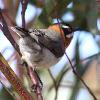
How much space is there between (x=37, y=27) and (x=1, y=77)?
40 centimetres

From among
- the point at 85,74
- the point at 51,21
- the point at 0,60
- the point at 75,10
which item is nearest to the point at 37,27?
the point at 51,21

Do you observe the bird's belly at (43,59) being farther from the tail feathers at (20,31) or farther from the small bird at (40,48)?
the tail feathers at (20,31)

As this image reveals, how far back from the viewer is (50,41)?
4.86 ft

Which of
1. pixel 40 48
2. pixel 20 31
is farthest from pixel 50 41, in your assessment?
pixel 20 31

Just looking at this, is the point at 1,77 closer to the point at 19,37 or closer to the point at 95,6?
the point at 19,37

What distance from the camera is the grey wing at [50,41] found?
1.41 meters

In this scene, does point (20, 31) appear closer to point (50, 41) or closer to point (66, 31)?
point (50, 41)

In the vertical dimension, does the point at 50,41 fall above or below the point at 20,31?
below

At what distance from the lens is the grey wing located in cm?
141

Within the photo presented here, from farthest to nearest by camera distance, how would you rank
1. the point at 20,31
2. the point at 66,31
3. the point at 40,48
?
the point at 66,31, the point at 40,48, the point at 20,31

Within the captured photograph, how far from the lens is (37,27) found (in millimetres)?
1514

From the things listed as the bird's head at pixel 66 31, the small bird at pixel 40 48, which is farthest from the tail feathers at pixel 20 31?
the bird's head at pixel 66 31

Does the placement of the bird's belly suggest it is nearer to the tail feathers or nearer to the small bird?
the small bird

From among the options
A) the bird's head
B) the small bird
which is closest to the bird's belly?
the small bird
